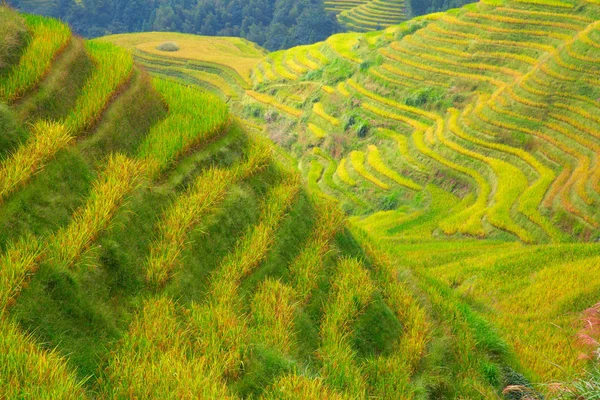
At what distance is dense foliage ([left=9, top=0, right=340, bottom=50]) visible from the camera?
269 ft

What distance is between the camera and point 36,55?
19.9 ft

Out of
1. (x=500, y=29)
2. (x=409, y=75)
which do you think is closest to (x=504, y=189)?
(x=409, y=75)

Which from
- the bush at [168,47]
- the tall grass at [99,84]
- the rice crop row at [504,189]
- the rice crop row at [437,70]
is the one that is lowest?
the rice crop row at [504,189]

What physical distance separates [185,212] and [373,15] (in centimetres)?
8363

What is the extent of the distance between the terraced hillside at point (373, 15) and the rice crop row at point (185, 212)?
251 ft

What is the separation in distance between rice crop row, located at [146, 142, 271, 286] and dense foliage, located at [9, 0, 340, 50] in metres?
76.9

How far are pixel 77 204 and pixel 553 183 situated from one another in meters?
19.0

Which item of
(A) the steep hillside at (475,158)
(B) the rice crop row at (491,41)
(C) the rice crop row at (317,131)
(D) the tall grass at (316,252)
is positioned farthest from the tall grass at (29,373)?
(C) the rice crop row at (317,131)

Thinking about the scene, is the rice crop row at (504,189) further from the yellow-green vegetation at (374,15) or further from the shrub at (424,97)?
the yellow-green vegetation at (374,15)

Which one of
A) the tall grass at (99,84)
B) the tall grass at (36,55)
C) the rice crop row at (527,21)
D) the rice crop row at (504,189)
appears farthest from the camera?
the rice crop row at (527,21)

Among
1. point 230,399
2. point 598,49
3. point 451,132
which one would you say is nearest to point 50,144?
point 230,399

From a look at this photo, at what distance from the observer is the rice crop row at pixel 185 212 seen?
5.20m

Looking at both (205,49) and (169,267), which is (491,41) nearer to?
(169,267)

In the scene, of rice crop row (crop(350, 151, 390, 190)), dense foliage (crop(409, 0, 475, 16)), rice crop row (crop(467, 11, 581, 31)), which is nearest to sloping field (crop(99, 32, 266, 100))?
rice crop row (crop(350, 151, 390, 190))
